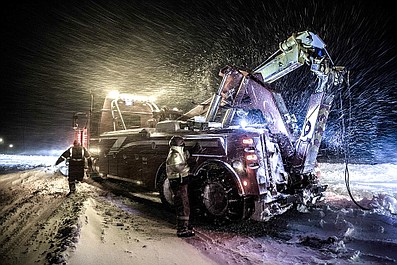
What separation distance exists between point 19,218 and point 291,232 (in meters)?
4.81

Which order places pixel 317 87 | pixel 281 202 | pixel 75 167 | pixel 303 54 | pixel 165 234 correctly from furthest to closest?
pixel 75 167
pixel 317 87
pixel 303 54
pixel 281 202
pixel 165 234

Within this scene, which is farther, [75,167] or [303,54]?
[75,167]

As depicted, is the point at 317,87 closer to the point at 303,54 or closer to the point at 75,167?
the point at 303,54

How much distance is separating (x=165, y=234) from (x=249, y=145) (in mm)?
1961

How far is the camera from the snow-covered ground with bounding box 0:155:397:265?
11.9ft

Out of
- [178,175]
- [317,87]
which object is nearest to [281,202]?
[178,175]

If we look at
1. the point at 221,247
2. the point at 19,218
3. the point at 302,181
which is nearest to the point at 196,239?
the point at 221,247

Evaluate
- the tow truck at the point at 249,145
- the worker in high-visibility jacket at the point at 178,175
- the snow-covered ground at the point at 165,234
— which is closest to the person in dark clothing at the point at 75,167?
the snow-covered ground at the point at 165,234

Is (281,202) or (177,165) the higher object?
(177,165)

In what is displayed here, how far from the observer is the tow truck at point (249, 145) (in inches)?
198

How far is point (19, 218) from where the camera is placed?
5367mm

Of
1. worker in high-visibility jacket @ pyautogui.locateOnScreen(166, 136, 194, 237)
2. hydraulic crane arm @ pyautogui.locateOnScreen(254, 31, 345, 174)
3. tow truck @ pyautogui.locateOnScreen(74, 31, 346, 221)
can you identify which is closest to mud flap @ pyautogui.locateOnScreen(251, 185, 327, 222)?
tow truck @ pyautogui.locateOnScreen(74, 31, 346, 221)

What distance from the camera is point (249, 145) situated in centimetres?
497

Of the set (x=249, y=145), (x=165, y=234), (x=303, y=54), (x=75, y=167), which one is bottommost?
(x=165, y=234)
